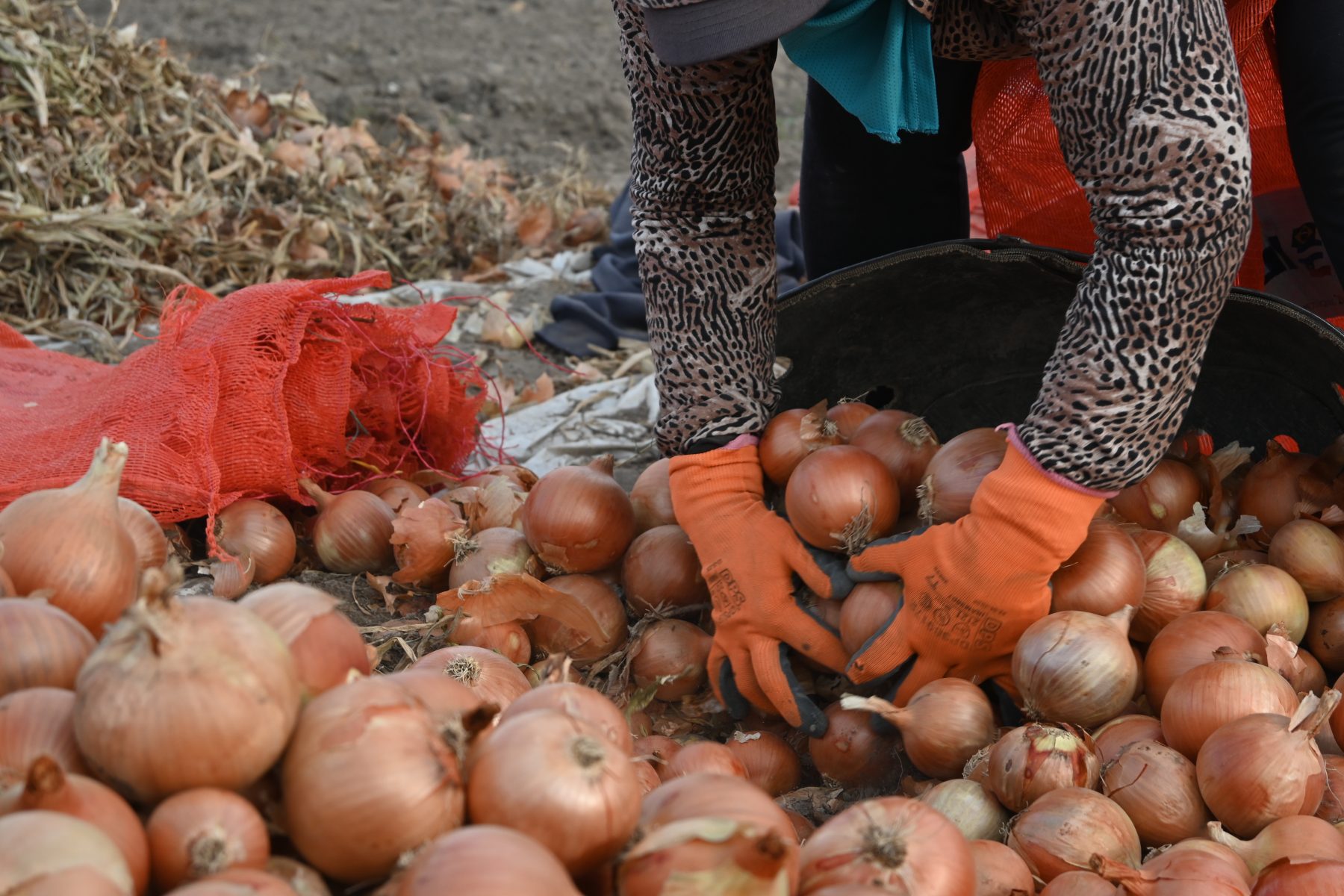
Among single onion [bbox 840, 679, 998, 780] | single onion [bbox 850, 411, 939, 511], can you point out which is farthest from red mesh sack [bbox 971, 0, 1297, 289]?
single onion [bbox 840, 679, 998, 780]

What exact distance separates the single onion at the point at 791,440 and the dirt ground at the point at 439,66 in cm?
384

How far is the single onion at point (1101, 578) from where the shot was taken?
1650 millimetres

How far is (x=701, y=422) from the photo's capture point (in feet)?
6.52

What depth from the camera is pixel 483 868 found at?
73 centimetres

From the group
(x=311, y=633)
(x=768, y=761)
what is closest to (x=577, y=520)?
(x=768, y=761)

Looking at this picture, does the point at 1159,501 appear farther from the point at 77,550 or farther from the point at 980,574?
the point at 77,550

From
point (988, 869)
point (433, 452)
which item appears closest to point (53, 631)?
point (988, 869)

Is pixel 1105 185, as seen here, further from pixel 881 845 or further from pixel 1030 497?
pixel 881 845

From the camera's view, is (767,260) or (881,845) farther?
(767,260)

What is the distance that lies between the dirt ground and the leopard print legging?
154 inches

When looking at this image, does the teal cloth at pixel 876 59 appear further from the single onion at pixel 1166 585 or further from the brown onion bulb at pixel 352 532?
the brown onion bulb at pixel 352 532

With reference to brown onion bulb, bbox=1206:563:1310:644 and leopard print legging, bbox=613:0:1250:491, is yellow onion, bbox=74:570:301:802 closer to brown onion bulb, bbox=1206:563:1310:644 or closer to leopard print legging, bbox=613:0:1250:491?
leopard print legging, bbox=613:0:1250:491

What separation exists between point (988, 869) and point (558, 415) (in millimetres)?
2212

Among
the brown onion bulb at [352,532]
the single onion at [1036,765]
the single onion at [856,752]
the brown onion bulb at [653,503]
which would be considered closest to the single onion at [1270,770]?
the single onion at [1036,765]
